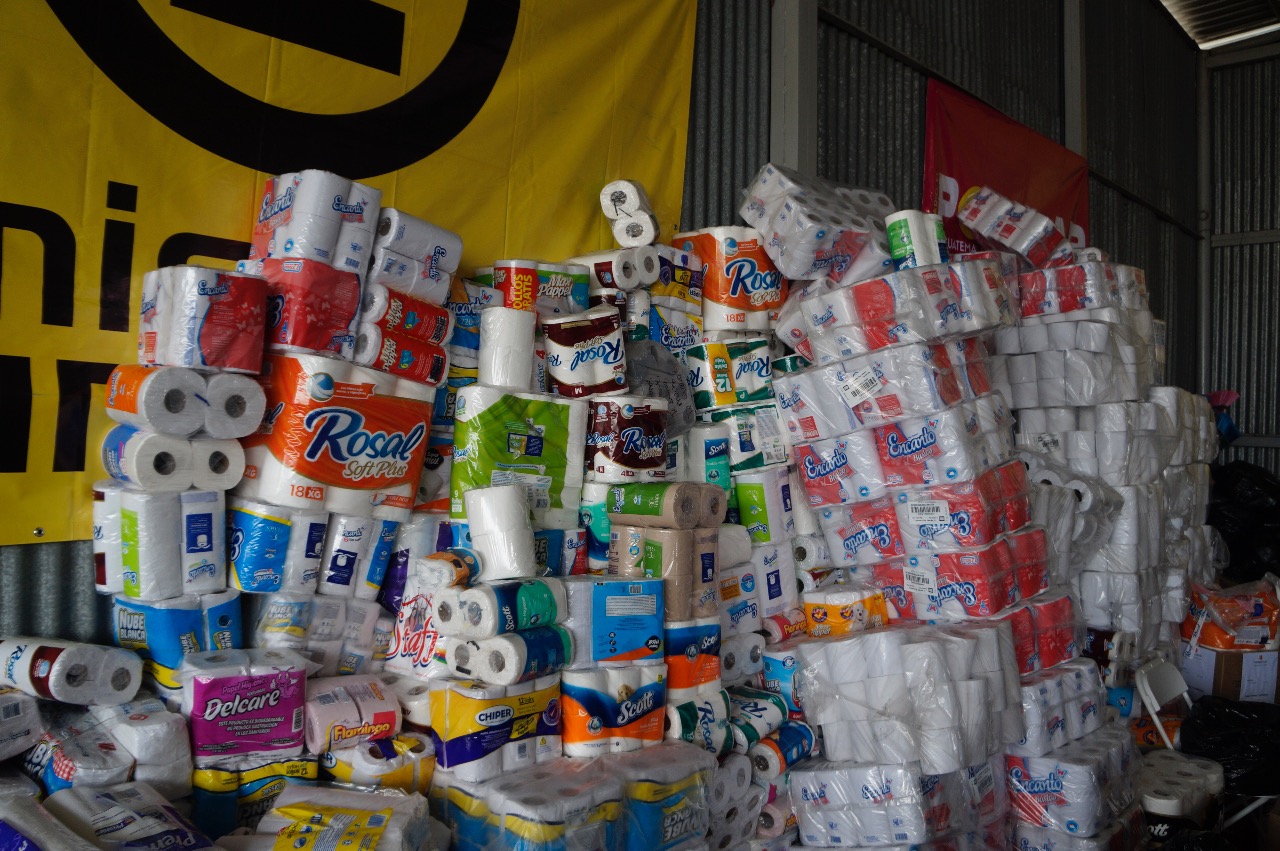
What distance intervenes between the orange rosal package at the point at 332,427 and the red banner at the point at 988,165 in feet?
15.5

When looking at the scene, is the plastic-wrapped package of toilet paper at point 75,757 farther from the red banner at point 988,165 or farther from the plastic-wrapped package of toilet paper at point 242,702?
the red banner at point 988,165

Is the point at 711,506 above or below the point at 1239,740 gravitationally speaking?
above

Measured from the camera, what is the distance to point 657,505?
11.4ft

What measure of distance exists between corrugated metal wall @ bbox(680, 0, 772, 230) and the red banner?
187 cm

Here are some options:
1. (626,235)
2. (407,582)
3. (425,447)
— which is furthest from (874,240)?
(407,582)

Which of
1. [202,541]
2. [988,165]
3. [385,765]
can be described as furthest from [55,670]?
[988,165]

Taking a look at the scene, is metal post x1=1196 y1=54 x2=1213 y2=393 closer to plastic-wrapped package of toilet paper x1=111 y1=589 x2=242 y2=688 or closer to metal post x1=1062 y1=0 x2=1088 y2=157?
metal post x1=1062 y1=0 x2=1088 y2=157

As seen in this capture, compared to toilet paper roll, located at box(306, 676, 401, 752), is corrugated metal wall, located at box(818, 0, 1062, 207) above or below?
above

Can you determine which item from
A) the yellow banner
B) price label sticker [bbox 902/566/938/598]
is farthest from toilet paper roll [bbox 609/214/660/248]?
price label sticker [bbox 902/566/938/598]

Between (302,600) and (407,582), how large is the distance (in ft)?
1.26

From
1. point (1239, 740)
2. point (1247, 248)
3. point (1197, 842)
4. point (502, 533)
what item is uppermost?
point (1247, 248)

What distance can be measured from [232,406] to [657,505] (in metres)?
1.50

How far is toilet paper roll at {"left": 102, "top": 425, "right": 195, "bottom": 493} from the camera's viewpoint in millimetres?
2688

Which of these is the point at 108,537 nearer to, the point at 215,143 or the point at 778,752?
the point at 215,143
